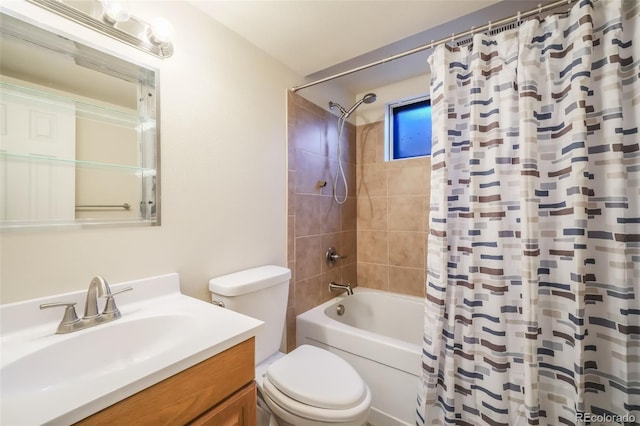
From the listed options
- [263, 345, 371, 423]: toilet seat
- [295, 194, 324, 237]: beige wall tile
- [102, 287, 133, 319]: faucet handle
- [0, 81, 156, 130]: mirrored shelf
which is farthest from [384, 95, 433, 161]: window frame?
[102, 287, 133, 319]: faucet handle

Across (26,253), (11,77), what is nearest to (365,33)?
(11,77)

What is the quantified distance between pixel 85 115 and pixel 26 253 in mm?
500

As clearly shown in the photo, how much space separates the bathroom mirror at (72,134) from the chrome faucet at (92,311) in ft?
0.79

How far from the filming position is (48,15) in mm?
842

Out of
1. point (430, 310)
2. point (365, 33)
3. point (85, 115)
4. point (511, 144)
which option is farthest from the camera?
point (365, 33)

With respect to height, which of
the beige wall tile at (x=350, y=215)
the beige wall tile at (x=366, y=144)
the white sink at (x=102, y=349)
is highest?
the beige wall tile at (x=366, y=144)

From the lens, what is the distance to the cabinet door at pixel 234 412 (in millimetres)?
718

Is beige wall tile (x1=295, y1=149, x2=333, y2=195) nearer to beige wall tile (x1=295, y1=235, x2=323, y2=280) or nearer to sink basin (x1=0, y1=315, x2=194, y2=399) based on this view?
beige wall tile (x1=295, y1=235, x2=323, y2=280)

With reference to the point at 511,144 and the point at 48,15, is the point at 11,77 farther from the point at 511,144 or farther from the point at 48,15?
the point at 511,144

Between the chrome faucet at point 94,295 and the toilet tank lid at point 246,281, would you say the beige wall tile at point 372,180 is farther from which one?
the chrome faucet at point 94,295

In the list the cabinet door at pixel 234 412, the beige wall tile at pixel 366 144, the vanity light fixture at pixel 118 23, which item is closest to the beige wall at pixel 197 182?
the vanity light fixture at pixel 118 23

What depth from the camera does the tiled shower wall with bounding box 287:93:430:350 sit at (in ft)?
5.94

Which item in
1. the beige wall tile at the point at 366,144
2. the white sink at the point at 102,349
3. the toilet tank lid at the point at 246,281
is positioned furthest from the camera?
the beige wall tile at the point at 366,144

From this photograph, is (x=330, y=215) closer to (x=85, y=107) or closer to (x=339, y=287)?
(x=339, y=287)
